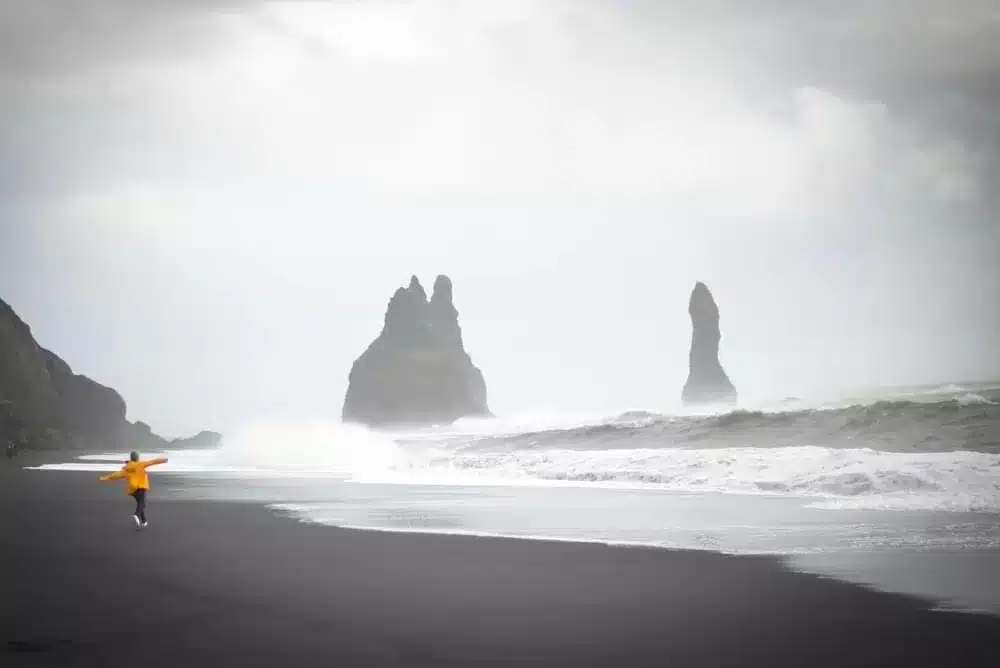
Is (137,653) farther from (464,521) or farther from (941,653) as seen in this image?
(464,521)

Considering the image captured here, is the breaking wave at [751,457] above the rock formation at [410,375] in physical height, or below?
below

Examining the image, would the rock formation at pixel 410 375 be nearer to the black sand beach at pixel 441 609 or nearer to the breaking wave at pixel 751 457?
the breaking wave at pixel 751 457

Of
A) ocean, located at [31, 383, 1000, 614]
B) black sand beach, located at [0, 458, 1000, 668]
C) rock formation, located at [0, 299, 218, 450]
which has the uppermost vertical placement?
rock formation, located at [0, 299, 218, 450]

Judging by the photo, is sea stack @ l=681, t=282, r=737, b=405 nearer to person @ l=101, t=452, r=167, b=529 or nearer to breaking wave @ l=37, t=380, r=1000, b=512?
breaking wave @ l=37, t=380, r=1000, b=512

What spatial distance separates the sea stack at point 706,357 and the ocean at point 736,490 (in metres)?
63.4

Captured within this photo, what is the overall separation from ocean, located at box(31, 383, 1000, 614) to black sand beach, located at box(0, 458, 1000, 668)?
1274 mm

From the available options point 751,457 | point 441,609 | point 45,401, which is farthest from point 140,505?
point 45,401

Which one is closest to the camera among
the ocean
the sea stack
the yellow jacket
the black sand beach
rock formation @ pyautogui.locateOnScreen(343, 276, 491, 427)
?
the black sand beach

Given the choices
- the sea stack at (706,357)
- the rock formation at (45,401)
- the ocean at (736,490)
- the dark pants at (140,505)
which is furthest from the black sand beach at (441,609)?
the sea stack at (706,357)

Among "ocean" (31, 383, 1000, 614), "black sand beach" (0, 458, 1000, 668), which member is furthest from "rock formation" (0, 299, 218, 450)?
"black sand beach" (0, 458, 1000, 668)

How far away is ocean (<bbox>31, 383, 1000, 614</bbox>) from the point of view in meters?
12.8

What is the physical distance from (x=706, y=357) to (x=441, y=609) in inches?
4047

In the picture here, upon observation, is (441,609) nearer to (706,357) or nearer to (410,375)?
(706,357)

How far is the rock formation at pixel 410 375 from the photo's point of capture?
409 feet
